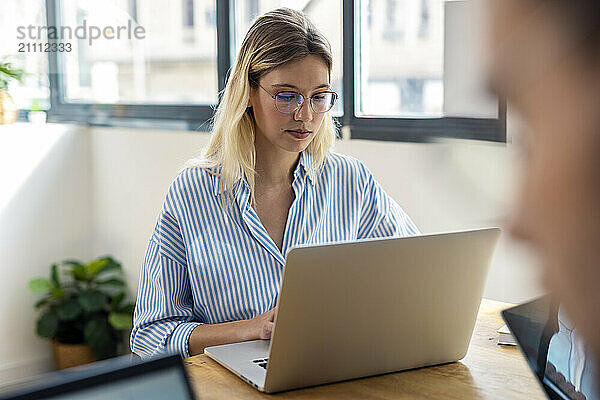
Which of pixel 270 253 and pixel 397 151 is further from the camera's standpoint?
pixel 397 151

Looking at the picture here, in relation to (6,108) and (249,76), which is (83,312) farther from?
(249,76)

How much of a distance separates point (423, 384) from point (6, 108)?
277cm

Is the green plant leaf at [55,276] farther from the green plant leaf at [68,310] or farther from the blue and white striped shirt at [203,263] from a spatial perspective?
the blue and white striped shirt at [203,263]

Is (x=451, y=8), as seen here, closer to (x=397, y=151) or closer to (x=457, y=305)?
(x=457, y=305)

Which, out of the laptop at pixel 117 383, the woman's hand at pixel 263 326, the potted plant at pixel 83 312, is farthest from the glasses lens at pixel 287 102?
the potted plant at pixel 83 312

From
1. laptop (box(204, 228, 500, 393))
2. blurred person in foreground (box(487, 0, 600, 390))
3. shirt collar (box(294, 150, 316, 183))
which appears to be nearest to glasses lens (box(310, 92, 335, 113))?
shirt collar (box(294, 150, 316, 183))

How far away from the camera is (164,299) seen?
61.3 inches

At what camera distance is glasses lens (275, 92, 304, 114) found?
5.53ft

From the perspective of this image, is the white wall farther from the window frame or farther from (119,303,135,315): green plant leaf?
(119,303,135,315): green plant leaf

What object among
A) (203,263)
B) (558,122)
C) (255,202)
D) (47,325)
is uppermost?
(558,122)

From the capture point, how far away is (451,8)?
0.29m

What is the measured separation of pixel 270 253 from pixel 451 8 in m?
1.36

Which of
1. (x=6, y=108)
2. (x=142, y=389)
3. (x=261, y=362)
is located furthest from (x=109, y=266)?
(x=142, y=389)

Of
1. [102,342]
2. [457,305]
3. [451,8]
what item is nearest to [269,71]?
[457,305]
